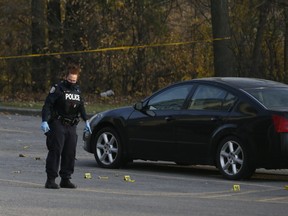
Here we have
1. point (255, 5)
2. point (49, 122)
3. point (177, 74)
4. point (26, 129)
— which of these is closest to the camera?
point (49, 122)

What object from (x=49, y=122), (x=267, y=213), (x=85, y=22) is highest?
(x=85, y=22)

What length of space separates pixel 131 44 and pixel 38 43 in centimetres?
358

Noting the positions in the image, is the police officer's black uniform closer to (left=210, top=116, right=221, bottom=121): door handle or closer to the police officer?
the police officer

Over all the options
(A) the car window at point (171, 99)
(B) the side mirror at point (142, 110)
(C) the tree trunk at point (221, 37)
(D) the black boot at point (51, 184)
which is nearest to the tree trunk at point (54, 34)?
(C) the tree trunk at point (221, 37)

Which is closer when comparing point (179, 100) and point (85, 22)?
point (179, 100)

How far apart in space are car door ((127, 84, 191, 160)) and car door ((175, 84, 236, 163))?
165mm

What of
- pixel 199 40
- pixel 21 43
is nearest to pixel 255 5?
pixel 199 40

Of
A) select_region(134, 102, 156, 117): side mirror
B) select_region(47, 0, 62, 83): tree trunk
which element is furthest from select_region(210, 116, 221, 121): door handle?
select_region(47, 0, 62, 83): tree trunk

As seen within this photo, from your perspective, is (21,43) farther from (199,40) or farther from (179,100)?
(179,100)

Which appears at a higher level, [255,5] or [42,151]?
[255,5]

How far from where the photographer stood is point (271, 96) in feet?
47.9

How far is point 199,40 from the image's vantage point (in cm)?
3706

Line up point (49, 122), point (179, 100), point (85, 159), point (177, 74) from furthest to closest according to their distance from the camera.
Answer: point (177, 74)
point (85, 159)
point (179, 100)
point (49, 122)

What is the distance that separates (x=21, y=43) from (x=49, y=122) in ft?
82.1
